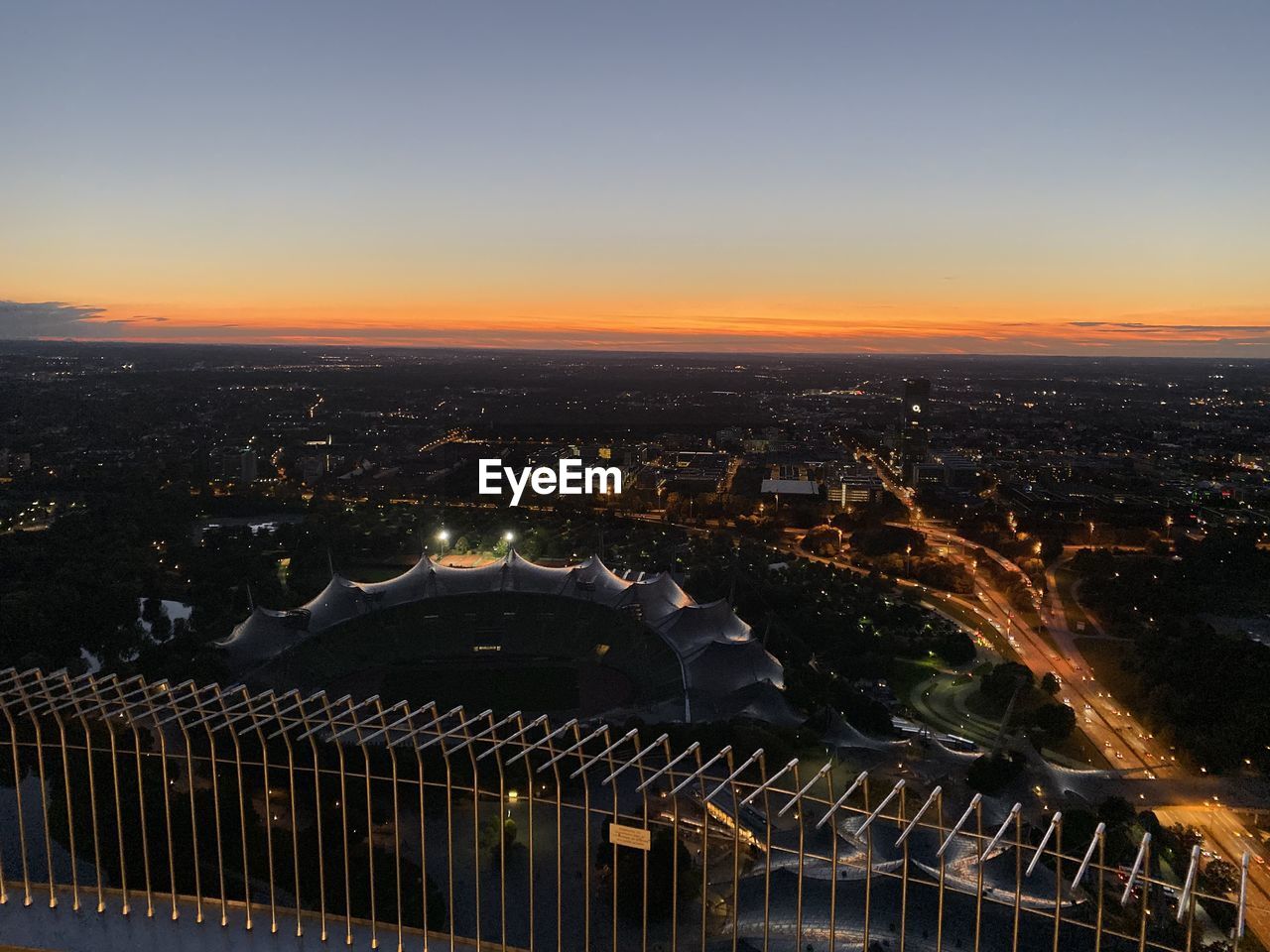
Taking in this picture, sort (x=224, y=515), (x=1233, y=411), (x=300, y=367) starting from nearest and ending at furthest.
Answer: (x=224, y=515), (x=1233, y=411), (x=300, y=367)

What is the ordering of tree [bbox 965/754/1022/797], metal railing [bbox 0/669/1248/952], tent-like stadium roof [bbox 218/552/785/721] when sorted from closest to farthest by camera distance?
metal railing [bbox 0/669/1248/952] → tree [bbox 965/754/1022/797] → tent-like stadium roof [bbox 218/552/785/721]

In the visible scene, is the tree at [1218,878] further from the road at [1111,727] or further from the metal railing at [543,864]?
the road at [1111,727]

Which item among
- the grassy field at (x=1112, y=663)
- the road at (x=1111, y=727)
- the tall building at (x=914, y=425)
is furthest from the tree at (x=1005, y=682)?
the tall building at (x=914, y=425)

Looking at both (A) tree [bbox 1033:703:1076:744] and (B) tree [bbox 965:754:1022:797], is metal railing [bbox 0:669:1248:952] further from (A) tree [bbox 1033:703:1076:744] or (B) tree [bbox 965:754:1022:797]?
(A) tree [bbox 1033:703:1076:744]

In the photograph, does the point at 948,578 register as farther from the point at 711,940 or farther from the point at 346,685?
the point at 711,940

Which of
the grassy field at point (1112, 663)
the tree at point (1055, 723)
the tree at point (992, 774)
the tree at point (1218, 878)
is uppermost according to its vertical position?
the tree at point (992, 774)

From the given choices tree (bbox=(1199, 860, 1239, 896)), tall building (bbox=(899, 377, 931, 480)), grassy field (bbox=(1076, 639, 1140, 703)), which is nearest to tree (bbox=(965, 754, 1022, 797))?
tree (bbox=(1199, 860, 1239, 896))

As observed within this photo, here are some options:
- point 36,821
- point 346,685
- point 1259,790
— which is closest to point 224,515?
point 346,685

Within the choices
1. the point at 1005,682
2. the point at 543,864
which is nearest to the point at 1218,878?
the point at 1005,682
